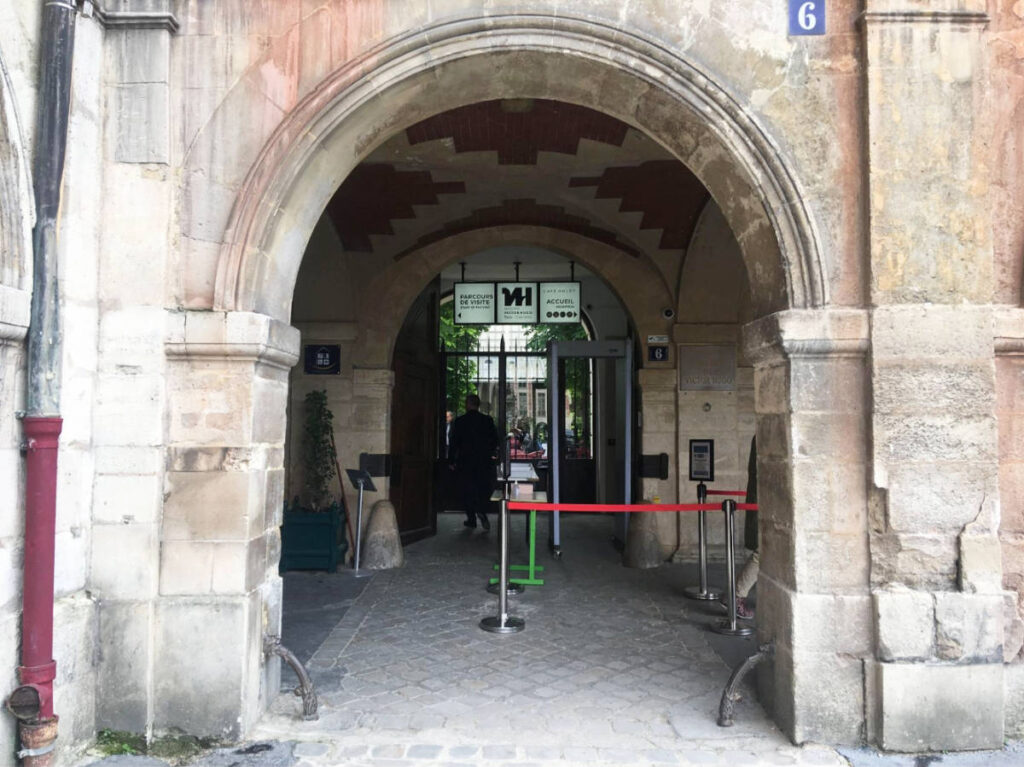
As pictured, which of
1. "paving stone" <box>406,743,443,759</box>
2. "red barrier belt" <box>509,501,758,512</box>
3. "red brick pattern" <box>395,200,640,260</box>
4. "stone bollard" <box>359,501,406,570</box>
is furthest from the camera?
"red brick pattern" <box>395,200,640,260</box>

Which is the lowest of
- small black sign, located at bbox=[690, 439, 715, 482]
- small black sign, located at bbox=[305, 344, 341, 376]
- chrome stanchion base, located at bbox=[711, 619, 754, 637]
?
chrome stanchion base, located at bbox=[711, 619, 754, 637]

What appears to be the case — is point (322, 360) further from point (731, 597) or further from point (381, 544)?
point (731, 597)

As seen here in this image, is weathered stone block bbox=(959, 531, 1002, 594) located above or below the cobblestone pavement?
above

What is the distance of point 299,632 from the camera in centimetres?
463

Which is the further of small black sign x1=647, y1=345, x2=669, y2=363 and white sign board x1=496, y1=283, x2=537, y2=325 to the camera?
white sign board x1=496, y1=283, x2=537, y2=325

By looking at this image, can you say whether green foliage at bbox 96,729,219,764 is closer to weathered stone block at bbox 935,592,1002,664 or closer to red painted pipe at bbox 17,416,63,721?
red painted pipe at bbox 17,416,63,721

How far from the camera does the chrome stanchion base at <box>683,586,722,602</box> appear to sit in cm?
561

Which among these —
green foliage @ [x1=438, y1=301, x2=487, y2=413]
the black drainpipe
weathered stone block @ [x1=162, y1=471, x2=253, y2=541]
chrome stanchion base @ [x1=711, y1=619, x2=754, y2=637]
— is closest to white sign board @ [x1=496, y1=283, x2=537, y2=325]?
green foliage @ [x1=438, y1=301, x2=487, y2=413]

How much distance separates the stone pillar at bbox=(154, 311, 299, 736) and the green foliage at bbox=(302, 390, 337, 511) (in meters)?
3.60

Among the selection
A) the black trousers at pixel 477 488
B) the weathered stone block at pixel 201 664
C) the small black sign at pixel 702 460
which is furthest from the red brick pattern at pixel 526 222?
the weathered stone block at pixel 201 664

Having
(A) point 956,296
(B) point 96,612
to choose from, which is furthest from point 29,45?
(A) point 956,296

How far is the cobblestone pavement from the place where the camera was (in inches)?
118

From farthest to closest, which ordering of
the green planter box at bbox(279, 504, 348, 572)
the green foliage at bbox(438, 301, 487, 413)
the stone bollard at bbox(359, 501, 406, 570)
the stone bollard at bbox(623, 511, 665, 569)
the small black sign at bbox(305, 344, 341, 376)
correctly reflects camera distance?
the green foliage at bbox(438, 301, 487, 413), the small black sign at bbox(305, 344, 341, 376), the stone bollard at bbox(623, 511, 665, 569), the stone bollard at bbox(359, 501, 406, 570), the green planter box at bbox(279, 504, 348, 572)

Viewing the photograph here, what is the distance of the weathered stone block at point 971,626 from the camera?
119 inches
